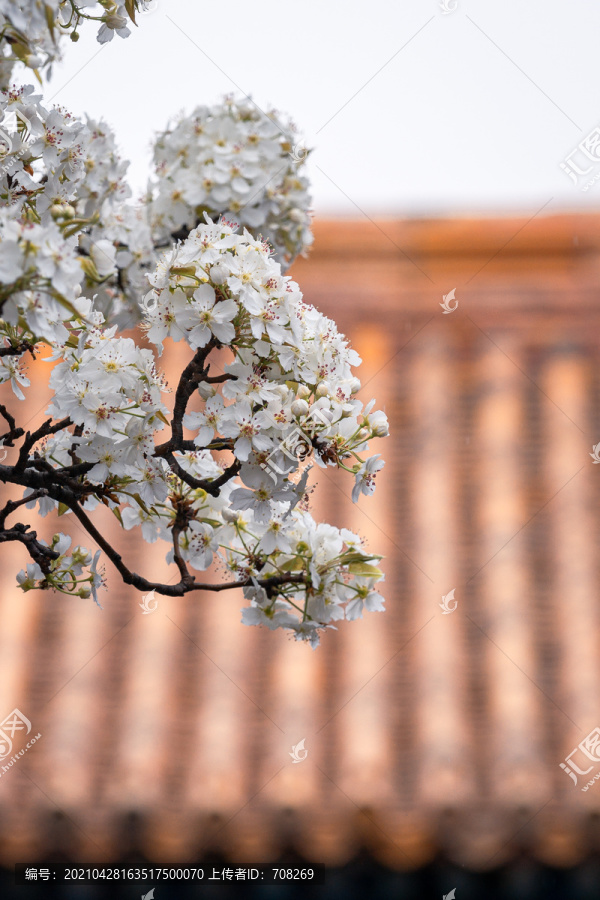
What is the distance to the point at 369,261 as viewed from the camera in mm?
2703

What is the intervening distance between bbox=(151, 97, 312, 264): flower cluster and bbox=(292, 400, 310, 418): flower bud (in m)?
0.62

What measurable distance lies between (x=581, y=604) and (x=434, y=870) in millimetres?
806

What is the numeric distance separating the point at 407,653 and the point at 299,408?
134 centimetres

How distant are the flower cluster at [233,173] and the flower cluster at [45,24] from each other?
1.27 feet

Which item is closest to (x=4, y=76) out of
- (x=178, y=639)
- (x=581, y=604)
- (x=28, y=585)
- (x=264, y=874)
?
(x=28, y=585)

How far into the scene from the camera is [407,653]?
197 centimetres

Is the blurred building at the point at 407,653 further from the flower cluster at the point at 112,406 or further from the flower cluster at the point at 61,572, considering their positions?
the flower cluster at the point at 112,406

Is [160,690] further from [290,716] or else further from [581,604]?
[581,604]

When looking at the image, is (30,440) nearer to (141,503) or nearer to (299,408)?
(141,503)

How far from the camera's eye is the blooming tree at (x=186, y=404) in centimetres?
77

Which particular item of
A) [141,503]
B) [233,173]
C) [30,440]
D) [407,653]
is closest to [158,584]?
[141,503]

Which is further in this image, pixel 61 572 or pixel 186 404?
pixel 61 572

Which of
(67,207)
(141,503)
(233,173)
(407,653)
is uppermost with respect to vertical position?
(233,173)

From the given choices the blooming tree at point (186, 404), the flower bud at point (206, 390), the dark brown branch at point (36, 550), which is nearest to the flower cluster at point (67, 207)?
the blooming tree at point (186, 404)
